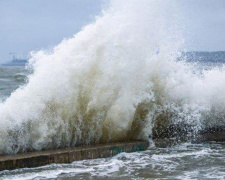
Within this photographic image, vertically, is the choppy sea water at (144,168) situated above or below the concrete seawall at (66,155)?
below

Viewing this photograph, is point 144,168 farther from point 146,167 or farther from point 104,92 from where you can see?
point 104,92

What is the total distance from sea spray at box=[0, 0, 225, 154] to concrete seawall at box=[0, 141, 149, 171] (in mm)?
393

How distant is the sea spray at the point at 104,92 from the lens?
6.36 meters

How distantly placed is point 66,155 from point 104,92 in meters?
1.64

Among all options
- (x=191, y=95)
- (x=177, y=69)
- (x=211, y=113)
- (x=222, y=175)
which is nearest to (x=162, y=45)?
(x=177, y=69)

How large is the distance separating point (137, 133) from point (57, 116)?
1.54m

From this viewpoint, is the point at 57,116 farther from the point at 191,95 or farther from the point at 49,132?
the point at 191,95

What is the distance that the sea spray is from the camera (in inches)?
250

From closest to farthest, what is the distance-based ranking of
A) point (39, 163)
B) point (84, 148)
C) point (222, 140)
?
point (39, 163) → point (84, 148) → point (222, 140)

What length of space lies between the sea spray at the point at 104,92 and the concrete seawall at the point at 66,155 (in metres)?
0.39

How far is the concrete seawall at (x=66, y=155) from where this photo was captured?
5457mm

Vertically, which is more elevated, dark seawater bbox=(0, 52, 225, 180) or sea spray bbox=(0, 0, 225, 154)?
sea spray bbox=(0, 0, 225, 154)

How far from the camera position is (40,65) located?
7.32 metres

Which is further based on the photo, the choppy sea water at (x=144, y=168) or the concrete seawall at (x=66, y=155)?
the concrete seawall at (x=66, y=155)
